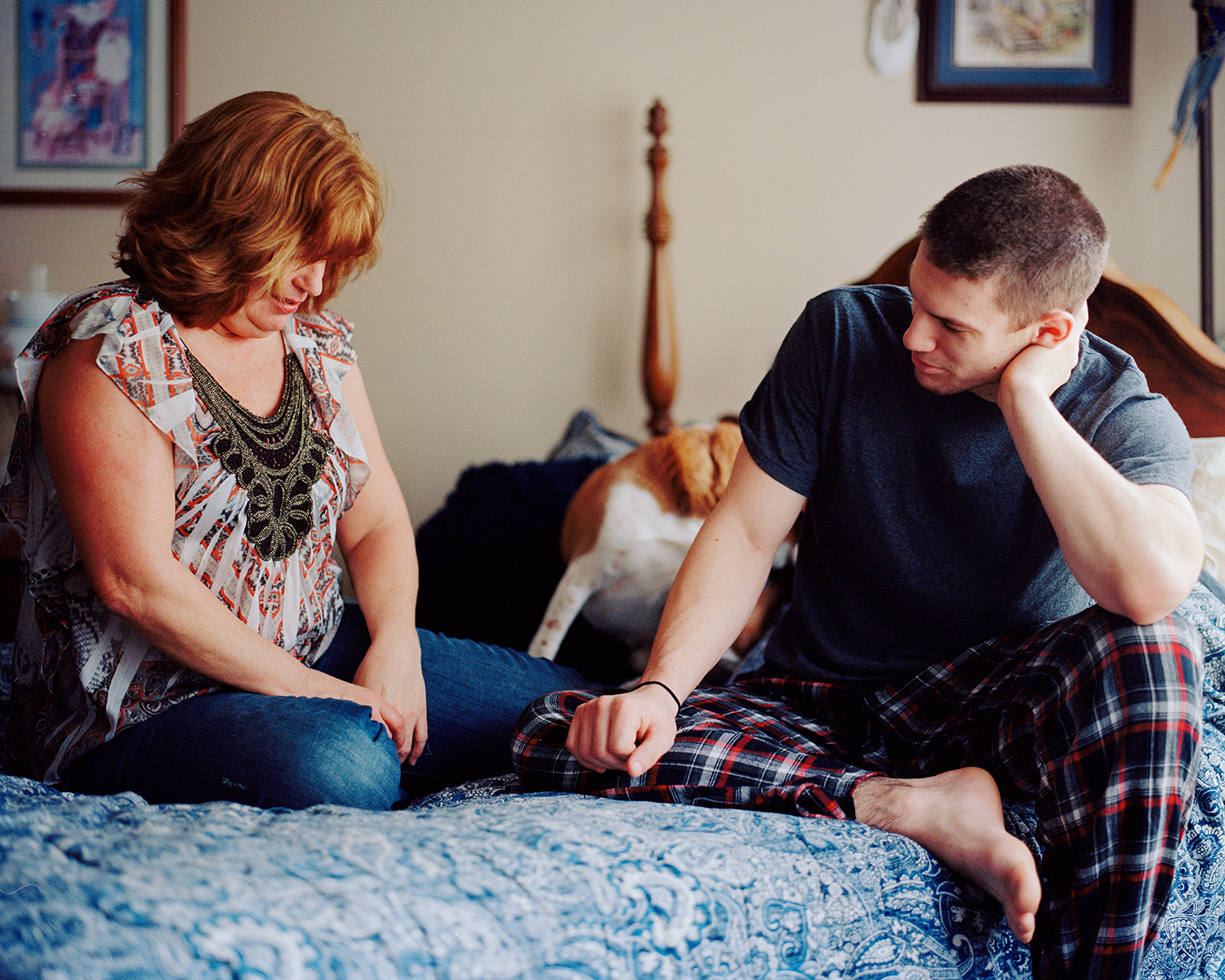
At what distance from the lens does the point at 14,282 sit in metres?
2.55

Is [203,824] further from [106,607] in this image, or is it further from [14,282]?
[14,282]

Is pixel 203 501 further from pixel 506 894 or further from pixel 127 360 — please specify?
pixel 506 894

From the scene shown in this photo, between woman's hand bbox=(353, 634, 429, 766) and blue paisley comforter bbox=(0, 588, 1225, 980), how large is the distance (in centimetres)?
23

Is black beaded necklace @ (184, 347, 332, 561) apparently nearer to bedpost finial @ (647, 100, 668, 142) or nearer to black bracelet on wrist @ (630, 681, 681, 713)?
black bracelet on wrist @ (630, 681, 681, 713)

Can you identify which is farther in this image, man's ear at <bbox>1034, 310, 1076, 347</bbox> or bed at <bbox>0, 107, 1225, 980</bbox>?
man's ear at <bbox>1034, 310, 1076, 347</bbox>

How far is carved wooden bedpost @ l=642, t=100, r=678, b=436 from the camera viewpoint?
230cm

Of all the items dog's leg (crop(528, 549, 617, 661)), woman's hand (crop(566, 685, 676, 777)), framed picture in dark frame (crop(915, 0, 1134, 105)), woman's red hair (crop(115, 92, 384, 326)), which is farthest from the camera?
framed picture in dark frame (crop(915, 0, 1134, 105))

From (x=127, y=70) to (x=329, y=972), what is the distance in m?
2.59

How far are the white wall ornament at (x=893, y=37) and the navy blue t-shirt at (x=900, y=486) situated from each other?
1412 millimetres

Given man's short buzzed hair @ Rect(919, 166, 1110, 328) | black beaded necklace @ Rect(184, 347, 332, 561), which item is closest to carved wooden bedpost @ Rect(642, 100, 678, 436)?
black beaded necklace @ Rect(184, 347, 332, 561)

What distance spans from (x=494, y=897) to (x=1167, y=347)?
1362mm

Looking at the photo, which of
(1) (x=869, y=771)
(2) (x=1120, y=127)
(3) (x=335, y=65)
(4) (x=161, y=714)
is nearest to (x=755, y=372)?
(2) (x=1120, y=127)

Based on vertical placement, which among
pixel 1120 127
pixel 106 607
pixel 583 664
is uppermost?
pixel 1120 127

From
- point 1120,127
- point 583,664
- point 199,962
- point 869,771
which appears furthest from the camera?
point 1120,127
